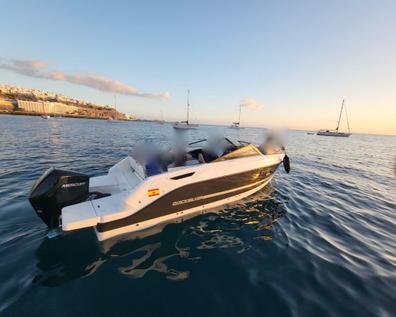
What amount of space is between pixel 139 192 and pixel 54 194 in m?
1.67

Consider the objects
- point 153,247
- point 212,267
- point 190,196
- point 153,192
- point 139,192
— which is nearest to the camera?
point 212,267

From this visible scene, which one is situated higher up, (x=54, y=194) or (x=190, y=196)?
(x=54, y=194)

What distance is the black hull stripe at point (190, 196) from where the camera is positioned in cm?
425

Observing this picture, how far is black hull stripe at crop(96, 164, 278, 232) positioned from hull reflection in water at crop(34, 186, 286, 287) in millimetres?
343

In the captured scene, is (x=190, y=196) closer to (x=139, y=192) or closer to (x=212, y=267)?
Answer: (x=139, y=192)

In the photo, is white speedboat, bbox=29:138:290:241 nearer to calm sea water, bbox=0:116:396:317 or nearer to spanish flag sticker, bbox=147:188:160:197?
spanish flag sticker, bbox=147:188:160:197

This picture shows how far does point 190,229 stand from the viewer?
473 cm

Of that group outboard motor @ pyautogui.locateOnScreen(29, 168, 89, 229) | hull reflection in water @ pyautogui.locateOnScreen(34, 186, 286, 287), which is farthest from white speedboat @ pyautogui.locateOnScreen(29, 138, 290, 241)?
hull reflection in water @ pyautogui.locateOnScreen(34, 186, 286, 287)

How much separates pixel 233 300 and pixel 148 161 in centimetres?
352

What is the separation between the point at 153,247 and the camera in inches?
158

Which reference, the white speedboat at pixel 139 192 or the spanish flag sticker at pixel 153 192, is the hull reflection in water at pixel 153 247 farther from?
the spanish flag sticker at pixel 153 192

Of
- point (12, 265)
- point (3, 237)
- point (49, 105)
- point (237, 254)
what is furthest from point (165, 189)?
point (49, 105)

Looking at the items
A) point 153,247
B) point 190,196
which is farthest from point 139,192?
point 190,196

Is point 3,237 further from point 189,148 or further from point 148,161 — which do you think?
point 189,148
